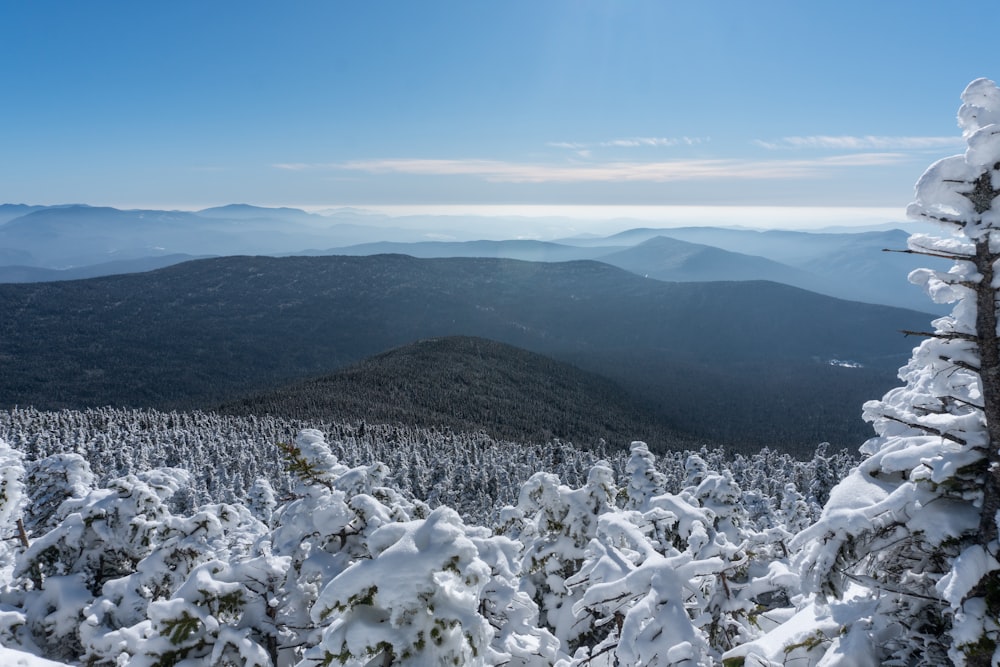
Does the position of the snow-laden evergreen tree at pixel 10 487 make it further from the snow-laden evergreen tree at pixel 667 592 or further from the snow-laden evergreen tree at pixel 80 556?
the snow-laden evergreen tree at pixel 667 592

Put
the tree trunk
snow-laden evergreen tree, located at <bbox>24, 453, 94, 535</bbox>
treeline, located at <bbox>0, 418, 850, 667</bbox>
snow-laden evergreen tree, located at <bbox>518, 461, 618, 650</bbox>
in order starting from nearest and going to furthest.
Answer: the tree trunk < treeline, located at <bbox>0, 418, 850, 667</bbox> < snow-laden evergreen tree, located at <bbox>518, 461, 618, 650</bbox> < snow-laden evergreen tree, located at <bbox>24, 453, 94, 535</bbox>

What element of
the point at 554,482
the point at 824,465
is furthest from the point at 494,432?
the point at 554,482

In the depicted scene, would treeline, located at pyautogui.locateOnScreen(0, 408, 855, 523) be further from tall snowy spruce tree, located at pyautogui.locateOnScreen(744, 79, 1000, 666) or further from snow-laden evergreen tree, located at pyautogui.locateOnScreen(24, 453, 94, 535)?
tall snowy spruce tree, located at pyautogui.locateOnScreen(744, 79, 1000, 666)

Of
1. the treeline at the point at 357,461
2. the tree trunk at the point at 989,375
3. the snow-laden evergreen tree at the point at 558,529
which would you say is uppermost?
the tree trunk at the point at 989,375

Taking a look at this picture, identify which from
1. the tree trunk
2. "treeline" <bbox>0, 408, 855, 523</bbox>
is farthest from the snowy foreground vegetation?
"treeline" <bbox>0, 408, 855, 523</bbox>

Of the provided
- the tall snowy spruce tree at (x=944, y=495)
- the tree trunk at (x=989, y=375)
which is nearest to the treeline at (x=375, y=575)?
the tall snowy spruce tree at (x=944, y=495)

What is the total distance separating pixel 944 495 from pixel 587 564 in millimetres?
5296

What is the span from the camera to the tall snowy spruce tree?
493 centimetres

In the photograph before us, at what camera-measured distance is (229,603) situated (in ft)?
29.3

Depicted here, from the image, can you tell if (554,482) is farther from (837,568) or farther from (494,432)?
(494,432)

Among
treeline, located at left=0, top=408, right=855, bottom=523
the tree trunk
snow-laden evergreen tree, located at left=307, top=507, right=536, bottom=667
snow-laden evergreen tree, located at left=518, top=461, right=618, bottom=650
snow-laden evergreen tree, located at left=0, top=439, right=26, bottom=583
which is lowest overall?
treeline, located at left=0, top=408, right=855, bottom=523

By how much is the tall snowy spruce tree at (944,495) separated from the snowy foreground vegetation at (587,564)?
20 millimetres

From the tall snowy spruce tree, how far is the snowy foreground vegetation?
0.8 inches

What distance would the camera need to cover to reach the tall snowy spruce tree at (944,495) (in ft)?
16.2
